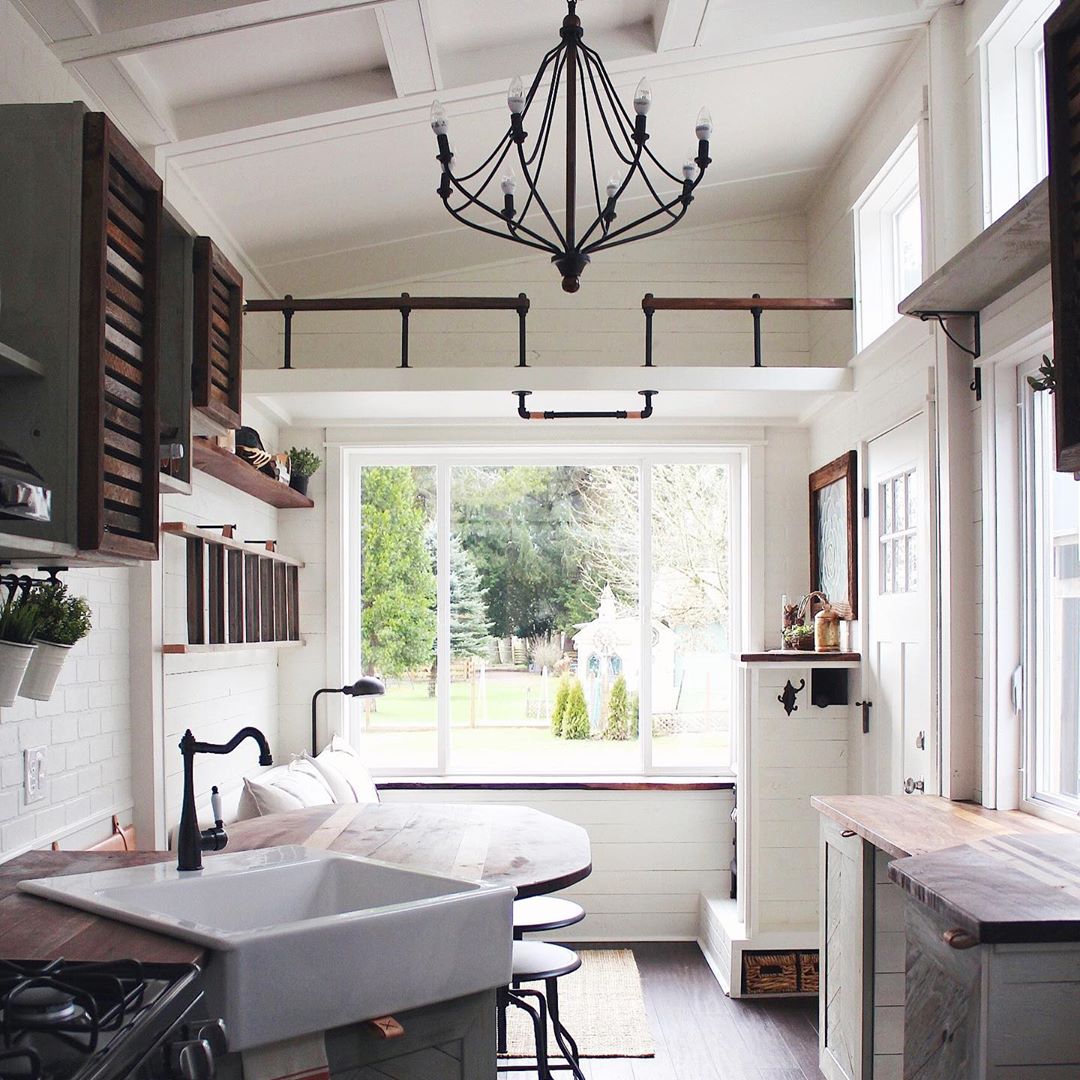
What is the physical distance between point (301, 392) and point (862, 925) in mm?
2775

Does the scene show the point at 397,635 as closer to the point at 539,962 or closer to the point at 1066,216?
the point at 539,962

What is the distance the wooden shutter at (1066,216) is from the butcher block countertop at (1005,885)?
0.79 m

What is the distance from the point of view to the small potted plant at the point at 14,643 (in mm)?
2162

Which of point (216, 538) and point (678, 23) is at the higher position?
point (678, 23)

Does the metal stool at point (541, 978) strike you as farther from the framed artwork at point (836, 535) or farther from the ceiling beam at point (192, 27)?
the ceiling beam at point (192, 27)

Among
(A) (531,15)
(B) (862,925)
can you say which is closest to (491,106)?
(A) (531,15)

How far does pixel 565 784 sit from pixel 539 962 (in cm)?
207

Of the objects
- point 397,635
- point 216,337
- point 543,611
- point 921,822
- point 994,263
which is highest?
point 994,263

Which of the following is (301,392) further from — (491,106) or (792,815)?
(792,815)

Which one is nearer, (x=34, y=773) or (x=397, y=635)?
(x=34, y=773)

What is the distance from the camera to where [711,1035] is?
13.4 ft

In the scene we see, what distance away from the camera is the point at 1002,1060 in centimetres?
188

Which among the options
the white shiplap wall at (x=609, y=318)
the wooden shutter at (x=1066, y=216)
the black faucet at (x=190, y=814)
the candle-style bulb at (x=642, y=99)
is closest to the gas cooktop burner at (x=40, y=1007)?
the black faucet at (x=190, y=814)

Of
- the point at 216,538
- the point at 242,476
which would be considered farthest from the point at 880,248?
the point at 216,538
